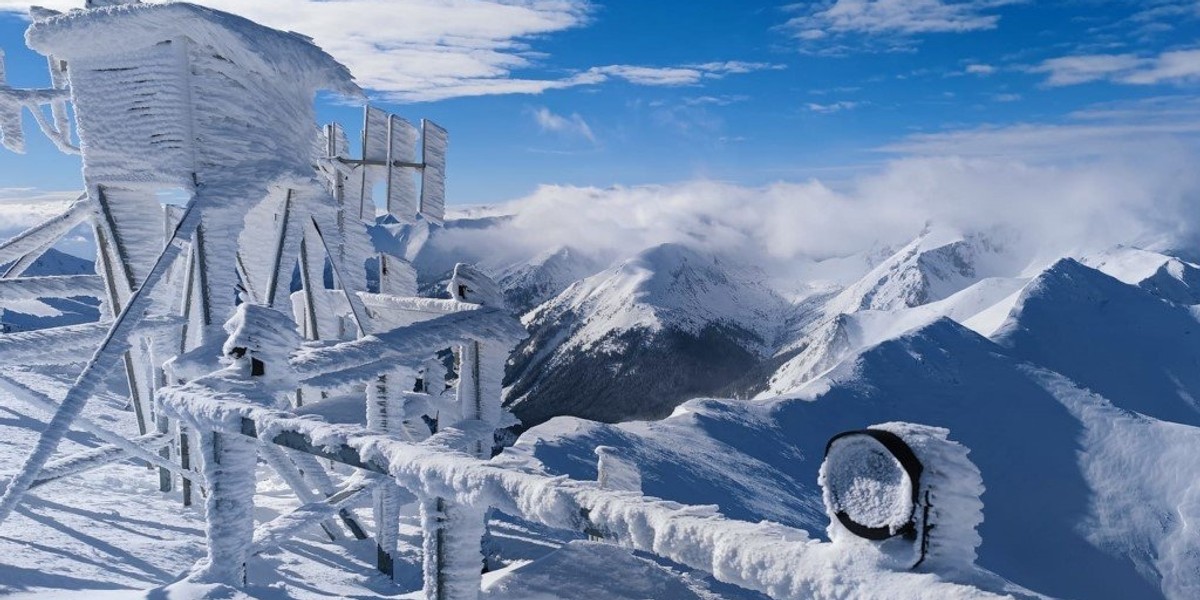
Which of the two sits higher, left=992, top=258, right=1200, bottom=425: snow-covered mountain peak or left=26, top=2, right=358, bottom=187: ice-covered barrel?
left=26, top=2, right=358, bottom=187: ice-covered barrel

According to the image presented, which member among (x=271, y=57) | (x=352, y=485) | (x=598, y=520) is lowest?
(x=352, y=485)

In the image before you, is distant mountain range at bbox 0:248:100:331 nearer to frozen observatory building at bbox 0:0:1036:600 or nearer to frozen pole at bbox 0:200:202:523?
frozen observatory building at bbox 0:0:1036:600

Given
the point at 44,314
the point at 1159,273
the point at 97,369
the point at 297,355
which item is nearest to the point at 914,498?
the point at 297,355

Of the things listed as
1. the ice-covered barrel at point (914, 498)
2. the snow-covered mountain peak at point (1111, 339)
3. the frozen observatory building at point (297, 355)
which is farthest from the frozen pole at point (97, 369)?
the snow-covered mountain peak at point (1111, 339)

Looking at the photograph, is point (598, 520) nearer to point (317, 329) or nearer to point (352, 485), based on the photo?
point (352, 485)

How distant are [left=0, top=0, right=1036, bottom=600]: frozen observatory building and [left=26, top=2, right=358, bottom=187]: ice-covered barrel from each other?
26mm

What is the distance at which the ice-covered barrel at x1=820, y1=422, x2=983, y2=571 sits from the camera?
2432 mm

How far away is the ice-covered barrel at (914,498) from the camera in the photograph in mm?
2432

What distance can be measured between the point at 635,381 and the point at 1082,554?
14115cm

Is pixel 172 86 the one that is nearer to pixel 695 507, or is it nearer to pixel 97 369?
pixel 97 369

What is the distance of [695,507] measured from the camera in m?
3.21

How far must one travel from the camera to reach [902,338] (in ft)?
151

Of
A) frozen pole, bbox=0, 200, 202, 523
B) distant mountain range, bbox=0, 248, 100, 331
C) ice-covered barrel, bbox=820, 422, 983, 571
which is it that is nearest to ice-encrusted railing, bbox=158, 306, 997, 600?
ice-covered barrel, bbox=820, 422, 983, 571

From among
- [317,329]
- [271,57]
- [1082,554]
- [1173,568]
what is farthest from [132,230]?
[1173,568]
